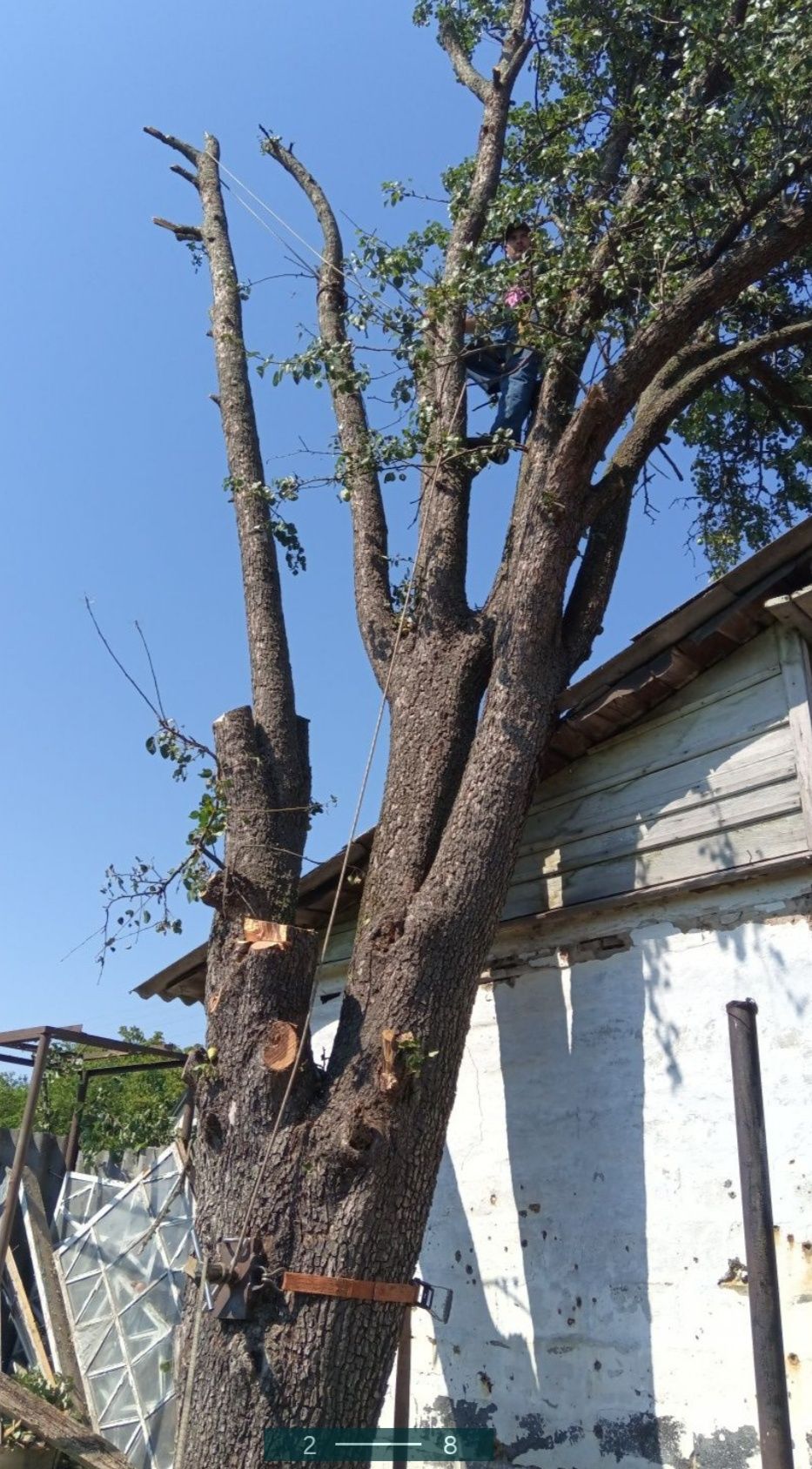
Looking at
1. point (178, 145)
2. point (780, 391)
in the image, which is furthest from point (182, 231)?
point (780, 391)

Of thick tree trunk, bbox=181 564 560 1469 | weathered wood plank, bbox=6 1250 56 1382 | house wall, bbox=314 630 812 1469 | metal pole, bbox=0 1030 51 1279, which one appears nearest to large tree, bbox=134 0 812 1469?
thick tree trunk, bbox=181 564 560 1469

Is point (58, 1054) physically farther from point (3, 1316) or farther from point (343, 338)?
point (343, 338)

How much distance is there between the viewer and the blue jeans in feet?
23.1

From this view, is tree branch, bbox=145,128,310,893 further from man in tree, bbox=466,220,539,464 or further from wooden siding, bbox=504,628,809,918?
wooden siding, bbox=504,628,809,918

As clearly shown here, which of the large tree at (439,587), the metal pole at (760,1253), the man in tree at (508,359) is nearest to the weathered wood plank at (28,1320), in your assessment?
the large tree at (439,587)

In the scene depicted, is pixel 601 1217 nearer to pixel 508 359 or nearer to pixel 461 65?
pixel 508 359

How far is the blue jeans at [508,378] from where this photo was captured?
7027 millimetres

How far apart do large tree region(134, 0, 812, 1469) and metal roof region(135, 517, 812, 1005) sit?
9.9 inches

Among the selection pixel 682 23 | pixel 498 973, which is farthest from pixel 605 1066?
pixel 682 23

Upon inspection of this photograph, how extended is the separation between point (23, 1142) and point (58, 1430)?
4.79 feet

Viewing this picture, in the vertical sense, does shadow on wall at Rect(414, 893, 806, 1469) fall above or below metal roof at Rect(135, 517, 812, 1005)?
below

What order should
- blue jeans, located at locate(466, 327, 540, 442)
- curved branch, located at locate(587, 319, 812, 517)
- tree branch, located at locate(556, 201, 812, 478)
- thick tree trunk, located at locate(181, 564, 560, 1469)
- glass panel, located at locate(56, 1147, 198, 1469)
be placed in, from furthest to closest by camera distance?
1. blue jeans, located at locate(466, 327, 540, 442)
2. glass panel, located at locate(56, 1147, 198, 1469)
3. curved branch, located at locate(587, 319, 812, 517)
4. tree branch, located at locate(556, 201, 812, 478)
5. thick tree trunk, located at locate(181, 564, 560, 1469)

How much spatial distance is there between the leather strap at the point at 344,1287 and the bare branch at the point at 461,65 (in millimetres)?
7478

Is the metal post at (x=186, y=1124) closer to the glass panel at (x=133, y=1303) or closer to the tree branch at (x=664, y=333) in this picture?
the glass panel at (x=133, y=1303)
